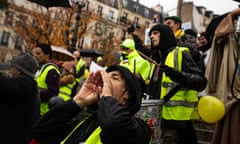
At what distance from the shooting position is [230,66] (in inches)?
114

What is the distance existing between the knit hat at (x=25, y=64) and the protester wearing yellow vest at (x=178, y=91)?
5.01 ft

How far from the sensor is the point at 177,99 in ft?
10.5

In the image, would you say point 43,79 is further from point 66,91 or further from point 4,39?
point 4,39

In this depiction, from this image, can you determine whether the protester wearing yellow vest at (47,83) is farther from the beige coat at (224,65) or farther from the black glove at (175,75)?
the beige coat at (224,65)

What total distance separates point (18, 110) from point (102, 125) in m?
1.78

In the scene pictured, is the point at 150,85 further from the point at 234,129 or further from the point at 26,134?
the point at 26,134

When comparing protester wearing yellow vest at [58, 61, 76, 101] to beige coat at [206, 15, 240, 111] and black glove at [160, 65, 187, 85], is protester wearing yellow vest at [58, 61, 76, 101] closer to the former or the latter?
black glove at [160, 65, 187, 85]

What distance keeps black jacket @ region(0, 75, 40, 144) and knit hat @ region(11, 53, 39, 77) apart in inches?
4.4

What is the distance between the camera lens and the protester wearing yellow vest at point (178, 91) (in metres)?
3.04

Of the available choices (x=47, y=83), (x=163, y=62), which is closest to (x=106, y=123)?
(x=163, y=62)

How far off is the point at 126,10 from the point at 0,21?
A: 24991mm

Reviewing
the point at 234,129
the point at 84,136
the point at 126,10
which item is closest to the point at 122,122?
the point at 84,136

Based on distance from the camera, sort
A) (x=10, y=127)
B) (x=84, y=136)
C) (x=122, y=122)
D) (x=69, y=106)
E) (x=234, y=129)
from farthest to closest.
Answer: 1. (x=10, y=127)
2. (x=234, y=129)
3. (x=69, y=106)
4. (x=84, y=136)
5. (x=122, y=122)

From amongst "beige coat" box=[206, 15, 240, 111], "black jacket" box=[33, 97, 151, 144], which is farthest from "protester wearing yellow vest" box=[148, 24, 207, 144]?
"black jacket" box=[33, 97, 151, 144]
